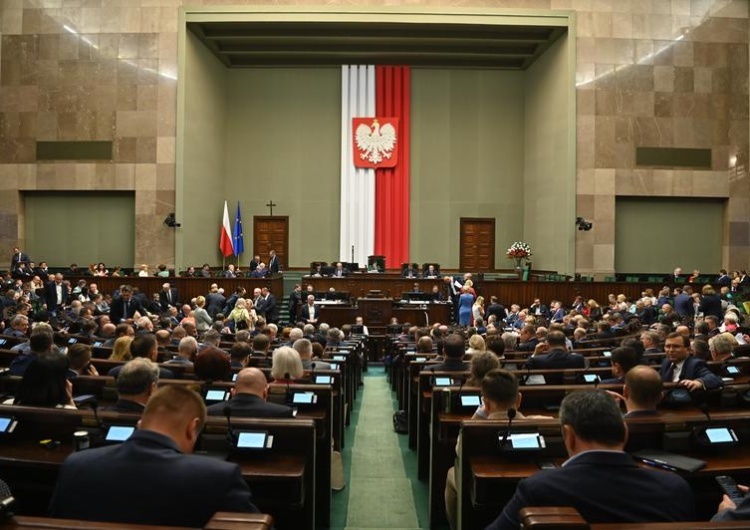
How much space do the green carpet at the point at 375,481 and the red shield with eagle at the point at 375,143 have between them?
14.1m

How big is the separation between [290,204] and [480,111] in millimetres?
6946

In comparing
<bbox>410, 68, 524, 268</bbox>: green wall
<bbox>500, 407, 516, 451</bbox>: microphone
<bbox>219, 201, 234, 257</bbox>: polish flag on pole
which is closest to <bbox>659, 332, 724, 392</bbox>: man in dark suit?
<bbox>500, 407, 516, 451</bbox>: microphone

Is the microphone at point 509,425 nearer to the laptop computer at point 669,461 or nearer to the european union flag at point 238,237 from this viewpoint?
the laptop computer at point 669,461

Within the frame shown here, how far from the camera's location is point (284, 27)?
18.7 m

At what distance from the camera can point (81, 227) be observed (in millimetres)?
18984

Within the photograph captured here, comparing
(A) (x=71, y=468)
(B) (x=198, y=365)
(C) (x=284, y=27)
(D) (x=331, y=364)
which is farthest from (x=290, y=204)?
(A) (x=71, y=468)

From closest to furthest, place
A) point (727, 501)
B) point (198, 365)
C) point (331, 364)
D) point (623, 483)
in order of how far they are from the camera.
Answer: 1. point (623, 483)
2. point (727, 501)
3. point (198, 365)
4. point (331, 364)

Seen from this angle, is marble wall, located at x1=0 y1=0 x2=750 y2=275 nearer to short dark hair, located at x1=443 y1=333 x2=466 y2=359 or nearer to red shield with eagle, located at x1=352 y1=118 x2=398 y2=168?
red shield with eagle, located at x1=352 y1=118 x2=398 y2=168

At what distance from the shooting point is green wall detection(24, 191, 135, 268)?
1888 centimetres

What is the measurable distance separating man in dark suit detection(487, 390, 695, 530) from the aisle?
2.34m

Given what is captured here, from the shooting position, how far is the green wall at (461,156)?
21.1 m

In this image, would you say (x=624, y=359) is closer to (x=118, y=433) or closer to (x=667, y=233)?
(x=118, y=433)

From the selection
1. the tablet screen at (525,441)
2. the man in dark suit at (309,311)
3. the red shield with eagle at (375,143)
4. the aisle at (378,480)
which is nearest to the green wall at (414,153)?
the red shield with eagle at (375,143)

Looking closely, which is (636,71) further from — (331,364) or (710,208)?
(331,364)
